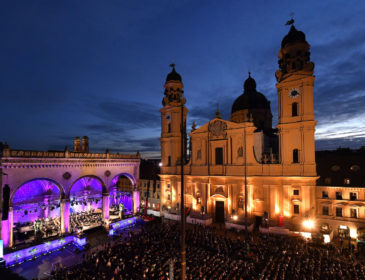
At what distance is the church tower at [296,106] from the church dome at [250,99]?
39.2ft

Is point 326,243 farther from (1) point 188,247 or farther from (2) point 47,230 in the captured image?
(2) point 47,230

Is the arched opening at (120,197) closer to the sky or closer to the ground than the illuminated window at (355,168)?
closer to the ground

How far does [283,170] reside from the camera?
28.9m

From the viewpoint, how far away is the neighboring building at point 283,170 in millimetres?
27188

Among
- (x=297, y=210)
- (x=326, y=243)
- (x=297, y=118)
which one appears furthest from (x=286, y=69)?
(x=326, y=243)

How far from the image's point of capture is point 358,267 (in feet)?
56.0

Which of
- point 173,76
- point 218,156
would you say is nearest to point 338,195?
point 218,156

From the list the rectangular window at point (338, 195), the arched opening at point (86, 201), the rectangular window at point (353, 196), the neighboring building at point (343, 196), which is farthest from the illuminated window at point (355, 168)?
the arched opening at point (86, 201)

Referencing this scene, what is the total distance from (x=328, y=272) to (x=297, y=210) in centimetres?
1223

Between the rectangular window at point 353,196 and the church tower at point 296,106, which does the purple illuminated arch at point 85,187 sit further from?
the rectangular window at point 353,196

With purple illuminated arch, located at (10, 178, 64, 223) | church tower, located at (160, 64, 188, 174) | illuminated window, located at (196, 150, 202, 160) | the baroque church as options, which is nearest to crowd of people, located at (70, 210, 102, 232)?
purple illuminated arch, located at (10, 178, 64, 223)

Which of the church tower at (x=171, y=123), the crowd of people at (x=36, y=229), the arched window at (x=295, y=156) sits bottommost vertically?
the crowd of people at (x=36, y=229)

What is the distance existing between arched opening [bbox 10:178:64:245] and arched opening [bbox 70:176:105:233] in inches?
106

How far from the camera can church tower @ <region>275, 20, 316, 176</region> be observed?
27703mm
